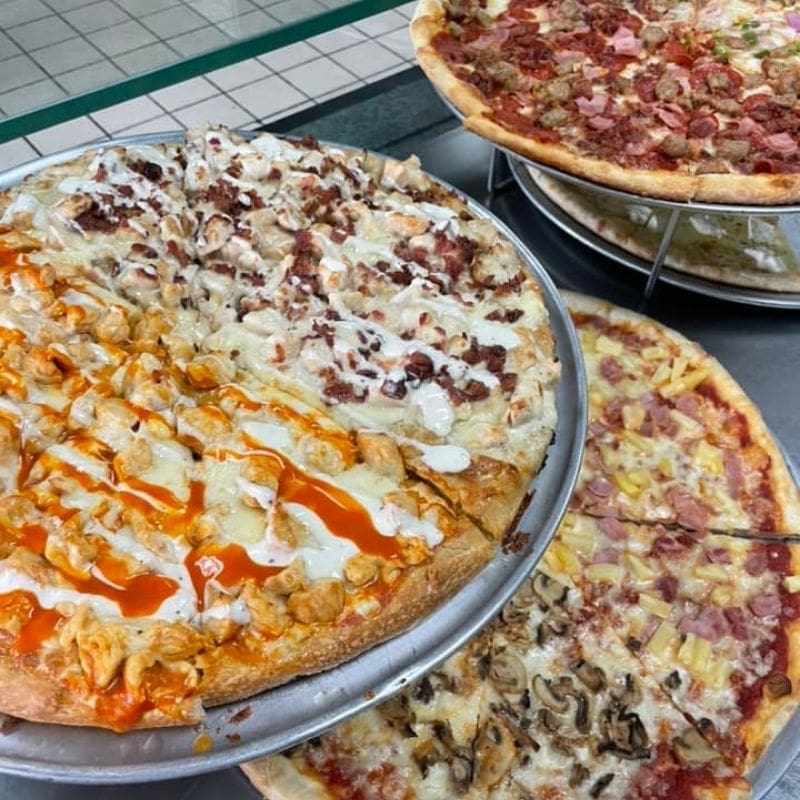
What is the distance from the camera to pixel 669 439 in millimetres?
2307

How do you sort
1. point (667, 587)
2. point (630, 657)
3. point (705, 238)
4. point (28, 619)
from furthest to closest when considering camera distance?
point (705, 238) < point (667, 587) < point (630, 657) < point (28, 619)

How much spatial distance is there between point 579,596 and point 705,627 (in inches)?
11.0

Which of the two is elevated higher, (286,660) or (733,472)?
(286,660)

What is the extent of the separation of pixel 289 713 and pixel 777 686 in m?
1.11

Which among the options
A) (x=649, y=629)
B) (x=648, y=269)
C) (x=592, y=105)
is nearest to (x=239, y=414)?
(x=649, y=629)

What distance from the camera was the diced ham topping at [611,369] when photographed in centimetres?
243

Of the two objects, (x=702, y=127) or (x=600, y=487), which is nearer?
(x=600, y=487)

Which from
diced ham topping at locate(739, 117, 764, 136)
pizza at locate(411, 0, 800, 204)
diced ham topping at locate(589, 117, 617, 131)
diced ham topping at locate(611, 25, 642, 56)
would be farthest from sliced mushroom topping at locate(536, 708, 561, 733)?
diced ham topping at locate(611, 25, 642, 56)

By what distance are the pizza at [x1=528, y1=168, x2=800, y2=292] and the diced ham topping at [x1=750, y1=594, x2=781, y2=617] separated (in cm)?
100

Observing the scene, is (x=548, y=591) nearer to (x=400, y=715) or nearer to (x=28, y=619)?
(x=400, y=715)

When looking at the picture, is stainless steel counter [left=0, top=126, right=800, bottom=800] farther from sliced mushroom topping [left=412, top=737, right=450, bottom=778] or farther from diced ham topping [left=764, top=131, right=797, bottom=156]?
sliced mushroom topping [left=412, top=737, right=450, bottom=778]

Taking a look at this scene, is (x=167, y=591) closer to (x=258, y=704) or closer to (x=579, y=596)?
(x=258, y=704)

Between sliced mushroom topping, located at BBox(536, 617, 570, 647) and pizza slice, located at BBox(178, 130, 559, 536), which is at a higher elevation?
pizza slice, located at BBox(178, 130, 559, 536)

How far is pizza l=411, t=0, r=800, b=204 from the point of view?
2383 millimetres
